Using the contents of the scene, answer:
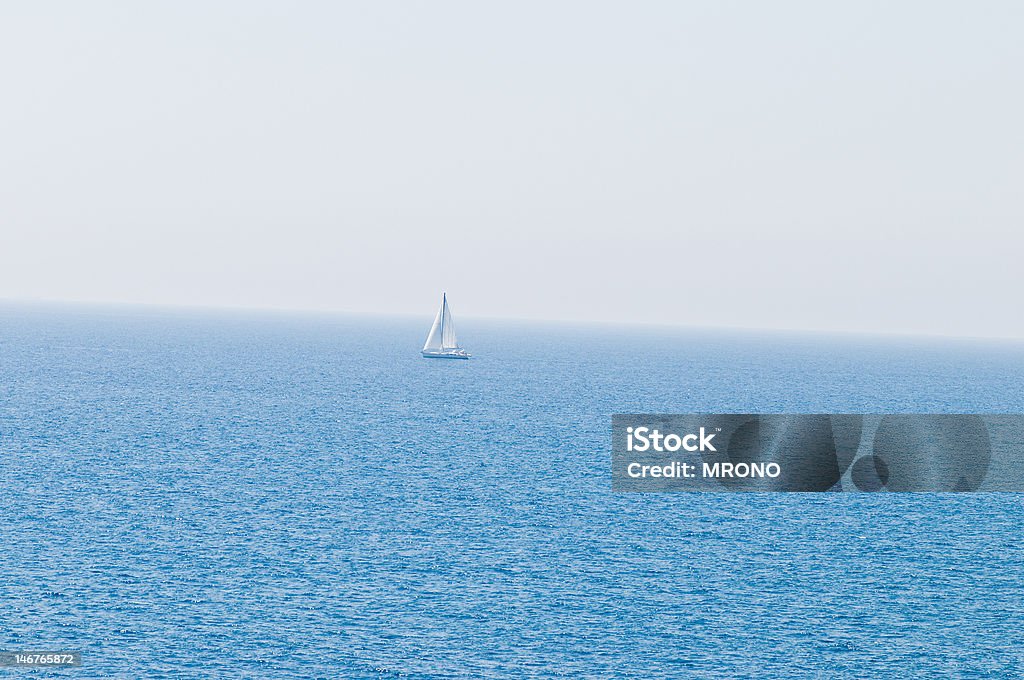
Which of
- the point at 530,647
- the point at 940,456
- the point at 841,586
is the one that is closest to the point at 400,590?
the point at 530,647

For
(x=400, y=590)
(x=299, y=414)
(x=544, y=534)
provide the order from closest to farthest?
(x=400, y=590), (x=544, y=534), (x=299, y=414)

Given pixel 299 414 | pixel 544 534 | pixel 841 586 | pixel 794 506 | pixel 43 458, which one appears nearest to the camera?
pixel 841 586

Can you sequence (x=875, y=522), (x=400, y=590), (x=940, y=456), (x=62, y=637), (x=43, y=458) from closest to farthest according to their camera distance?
1. (x=62, y=637)
2. (x=400, y=590)
3. (x=875, y=522)
4. (x=43, y=458)
5. (x=940, y=456)

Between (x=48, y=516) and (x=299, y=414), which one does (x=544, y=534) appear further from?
(x=299, y=414)

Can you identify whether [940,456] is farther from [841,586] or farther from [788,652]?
[788,652]

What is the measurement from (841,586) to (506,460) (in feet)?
181

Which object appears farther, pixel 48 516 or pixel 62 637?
pixel 48 516

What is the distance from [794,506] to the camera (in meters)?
103

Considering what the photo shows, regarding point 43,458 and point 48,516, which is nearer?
point 48,516

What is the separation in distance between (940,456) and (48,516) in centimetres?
10293

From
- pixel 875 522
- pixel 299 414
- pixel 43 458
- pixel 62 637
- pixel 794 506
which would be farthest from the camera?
pixel 299 414

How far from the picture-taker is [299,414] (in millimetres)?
163875

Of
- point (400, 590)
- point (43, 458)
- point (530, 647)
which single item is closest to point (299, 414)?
point (43, 458)

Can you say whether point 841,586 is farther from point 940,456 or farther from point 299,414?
point 299,414
